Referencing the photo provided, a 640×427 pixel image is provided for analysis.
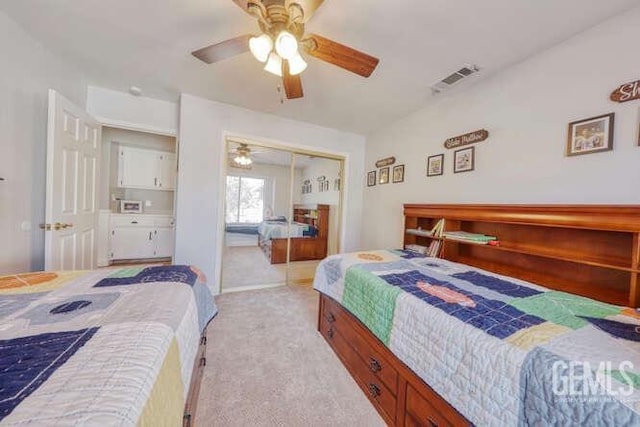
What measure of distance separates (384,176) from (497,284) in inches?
87.8

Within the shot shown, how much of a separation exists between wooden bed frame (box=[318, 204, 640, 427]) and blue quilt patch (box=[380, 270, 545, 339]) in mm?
368

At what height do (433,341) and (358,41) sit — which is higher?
(358,41)

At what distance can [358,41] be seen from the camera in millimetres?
1714

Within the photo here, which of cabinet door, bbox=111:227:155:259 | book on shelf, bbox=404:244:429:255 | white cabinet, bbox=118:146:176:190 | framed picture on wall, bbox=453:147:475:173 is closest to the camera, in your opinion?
framed picture on wall, bbox=453:147:475:173

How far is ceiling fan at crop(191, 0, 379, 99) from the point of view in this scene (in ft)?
4.05

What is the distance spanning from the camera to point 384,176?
339 cm

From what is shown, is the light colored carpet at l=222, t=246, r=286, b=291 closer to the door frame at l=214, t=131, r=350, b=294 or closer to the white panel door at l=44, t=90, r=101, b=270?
the door frame at l=214, t=131, r=350, b=294

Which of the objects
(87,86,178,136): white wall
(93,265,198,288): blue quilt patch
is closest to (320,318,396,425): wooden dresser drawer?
(93,265,198,288): blue quilt patch

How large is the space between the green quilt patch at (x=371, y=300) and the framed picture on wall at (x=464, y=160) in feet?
5.15

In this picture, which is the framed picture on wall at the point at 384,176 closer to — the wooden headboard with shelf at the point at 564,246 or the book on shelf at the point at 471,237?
the wooden headboard with shelf at the point at 564,246

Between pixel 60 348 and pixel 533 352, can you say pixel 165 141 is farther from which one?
pixel 533 352

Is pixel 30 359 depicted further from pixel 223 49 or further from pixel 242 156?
pixel 242 156

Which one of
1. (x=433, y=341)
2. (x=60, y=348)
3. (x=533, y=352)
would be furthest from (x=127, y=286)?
(x=533, y=352)

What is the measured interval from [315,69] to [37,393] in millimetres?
2399
